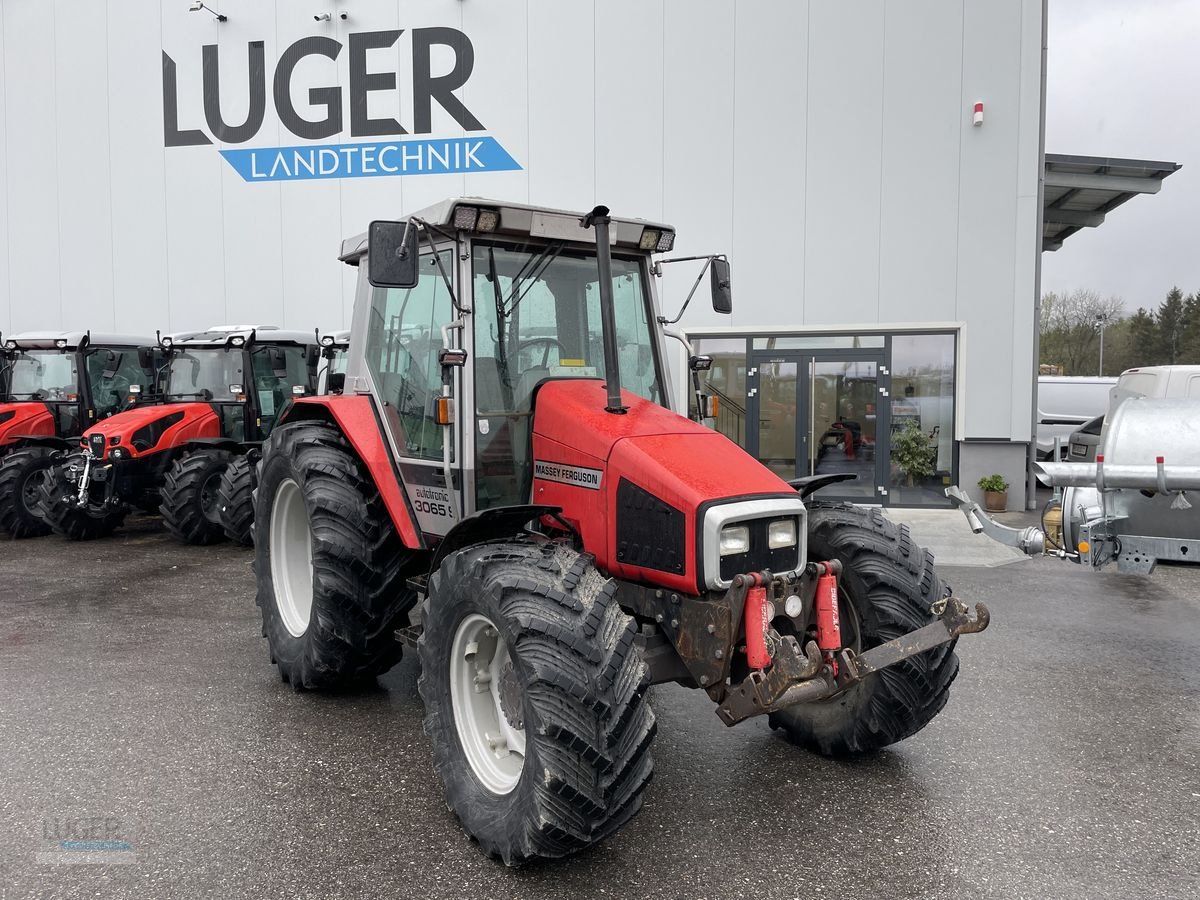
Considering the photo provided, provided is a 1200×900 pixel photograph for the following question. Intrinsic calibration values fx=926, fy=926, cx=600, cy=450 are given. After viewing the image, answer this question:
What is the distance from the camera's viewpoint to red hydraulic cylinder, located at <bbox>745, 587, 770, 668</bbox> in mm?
3174

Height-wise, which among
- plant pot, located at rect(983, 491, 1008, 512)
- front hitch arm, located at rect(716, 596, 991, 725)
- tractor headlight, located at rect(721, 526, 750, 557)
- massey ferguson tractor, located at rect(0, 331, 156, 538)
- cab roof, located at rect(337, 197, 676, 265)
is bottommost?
plant pot, located at rect(983, 491, 1008, 512)

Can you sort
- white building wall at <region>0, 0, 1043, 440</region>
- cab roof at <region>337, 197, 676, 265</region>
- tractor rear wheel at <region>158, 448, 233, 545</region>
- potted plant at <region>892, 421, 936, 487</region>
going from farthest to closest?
potted plant at <region>892, 421, 936, 487</region> → white building wall at <region>0, 0, 1043, 440</region> → tractor rear wheel at <region>158, 448, 233, 545</region> → cab roof at <region>337, 197, 676, 265</region>

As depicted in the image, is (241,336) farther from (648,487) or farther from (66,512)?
(648,487)

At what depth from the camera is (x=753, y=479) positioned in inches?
140

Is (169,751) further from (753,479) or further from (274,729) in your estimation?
(753,479)

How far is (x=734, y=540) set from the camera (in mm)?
3348

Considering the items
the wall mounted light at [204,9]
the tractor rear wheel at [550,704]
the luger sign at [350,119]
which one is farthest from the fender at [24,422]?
the tractor rear wheel at [550,704]

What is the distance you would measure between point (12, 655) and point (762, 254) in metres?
10.1

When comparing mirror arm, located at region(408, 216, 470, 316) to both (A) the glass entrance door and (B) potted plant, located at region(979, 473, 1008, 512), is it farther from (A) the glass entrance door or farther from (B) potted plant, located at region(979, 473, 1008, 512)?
(B) potted plant, located at region(979, 473, 1008, 512)

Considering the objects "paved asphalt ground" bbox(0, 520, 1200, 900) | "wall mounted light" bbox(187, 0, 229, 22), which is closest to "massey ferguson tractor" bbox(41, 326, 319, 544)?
"paved asphalt ground" bbox(0, 520, 1200, 900)

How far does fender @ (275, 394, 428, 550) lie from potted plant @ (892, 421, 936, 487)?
946 cm

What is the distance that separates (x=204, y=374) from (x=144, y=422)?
107 centimetres

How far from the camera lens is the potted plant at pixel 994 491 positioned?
12328 millimetres

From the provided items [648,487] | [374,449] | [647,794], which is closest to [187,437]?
[374,449]
